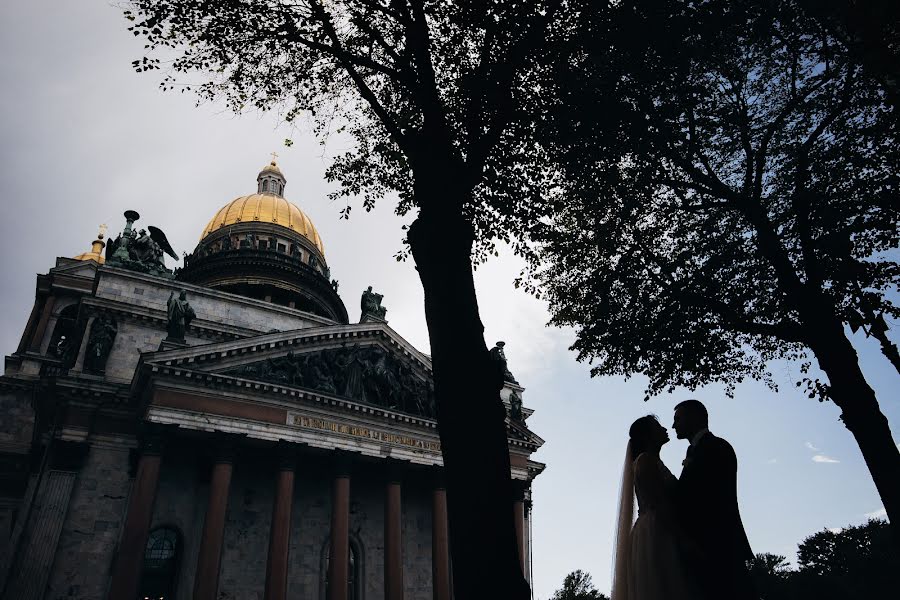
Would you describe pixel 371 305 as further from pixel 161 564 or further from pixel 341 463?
pixel 161 564

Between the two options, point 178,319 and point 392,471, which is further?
point 392,471

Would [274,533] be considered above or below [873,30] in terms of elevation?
below

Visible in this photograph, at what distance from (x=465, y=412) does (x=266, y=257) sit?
3639 centimetres

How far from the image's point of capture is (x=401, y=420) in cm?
2502

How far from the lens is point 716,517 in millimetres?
4070

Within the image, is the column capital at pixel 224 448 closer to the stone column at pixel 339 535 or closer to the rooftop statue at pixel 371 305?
the stone column at pixel 339 535

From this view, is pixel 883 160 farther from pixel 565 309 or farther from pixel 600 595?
pixel 600 595

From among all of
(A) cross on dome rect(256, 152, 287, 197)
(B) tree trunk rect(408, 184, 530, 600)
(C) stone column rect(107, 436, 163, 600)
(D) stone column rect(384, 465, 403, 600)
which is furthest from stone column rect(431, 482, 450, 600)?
(A) cross on dome rect(256, 152, 287, 197)

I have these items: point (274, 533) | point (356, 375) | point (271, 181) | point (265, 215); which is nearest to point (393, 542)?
point (274, 533)

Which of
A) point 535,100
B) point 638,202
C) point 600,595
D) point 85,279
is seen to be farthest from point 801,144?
point 600,595

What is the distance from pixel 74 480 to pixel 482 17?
2048 centimetres

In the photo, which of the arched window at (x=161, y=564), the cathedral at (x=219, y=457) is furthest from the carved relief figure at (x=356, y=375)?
the arched window at (x=161, y=564)

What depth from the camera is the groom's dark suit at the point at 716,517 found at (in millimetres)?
3924

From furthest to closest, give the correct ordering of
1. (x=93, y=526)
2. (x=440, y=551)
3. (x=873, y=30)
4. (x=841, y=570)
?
(x=841, y=570) < (x=440, y=551) < (x=93, y=526) < (x=873, y=30)
